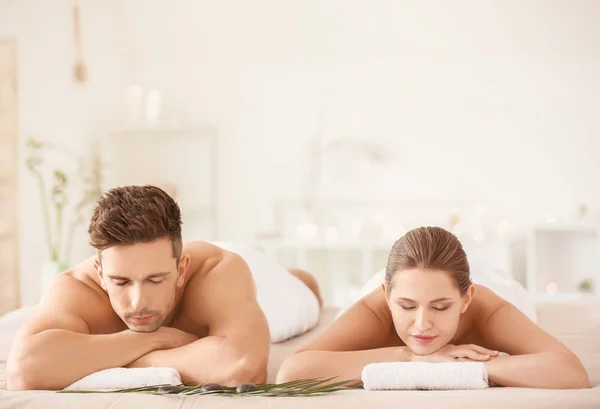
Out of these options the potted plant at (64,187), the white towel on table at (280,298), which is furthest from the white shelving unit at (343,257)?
the white towel on table at (280,298)

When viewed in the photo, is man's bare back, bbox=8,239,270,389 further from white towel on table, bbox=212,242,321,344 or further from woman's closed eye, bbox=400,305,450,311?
white towel on table, bbox=212,242,321,344

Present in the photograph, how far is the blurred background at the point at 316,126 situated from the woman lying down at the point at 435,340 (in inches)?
116

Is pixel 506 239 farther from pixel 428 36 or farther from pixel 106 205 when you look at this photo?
pixel 106 205

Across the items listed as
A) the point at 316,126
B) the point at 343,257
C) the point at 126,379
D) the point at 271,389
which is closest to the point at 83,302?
the point at 126,379

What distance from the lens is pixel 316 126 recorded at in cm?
511

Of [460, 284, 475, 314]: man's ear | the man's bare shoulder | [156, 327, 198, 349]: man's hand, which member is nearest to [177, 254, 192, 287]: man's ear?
[156, 327, 198, 349]: man's hand

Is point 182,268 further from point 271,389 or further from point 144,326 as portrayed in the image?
point 271,389

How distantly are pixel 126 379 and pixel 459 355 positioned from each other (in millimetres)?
707

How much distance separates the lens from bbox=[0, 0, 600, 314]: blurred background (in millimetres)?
4801

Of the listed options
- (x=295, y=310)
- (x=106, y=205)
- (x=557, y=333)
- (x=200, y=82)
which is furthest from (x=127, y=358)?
(x=200, y=82)

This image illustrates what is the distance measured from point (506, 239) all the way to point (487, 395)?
10.8 feet

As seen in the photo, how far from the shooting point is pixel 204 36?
201 inches

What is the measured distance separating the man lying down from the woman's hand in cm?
38

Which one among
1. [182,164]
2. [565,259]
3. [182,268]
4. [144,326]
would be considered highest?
[182,164]
